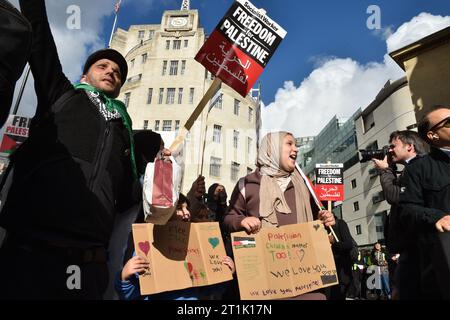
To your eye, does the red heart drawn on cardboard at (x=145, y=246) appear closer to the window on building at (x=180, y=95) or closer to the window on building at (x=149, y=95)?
the window on building at (x=180, y=95)

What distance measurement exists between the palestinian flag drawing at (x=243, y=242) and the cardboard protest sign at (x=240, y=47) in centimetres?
188

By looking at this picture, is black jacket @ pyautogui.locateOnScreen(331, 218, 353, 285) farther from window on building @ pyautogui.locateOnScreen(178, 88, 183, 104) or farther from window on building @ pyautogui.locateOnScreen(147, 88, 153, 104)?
window on building @ pyautogui.locateOnScreen(147, 88, 153, 104)

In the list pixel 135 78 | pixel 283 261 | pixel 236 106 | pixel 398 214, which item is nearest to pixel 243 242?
pixel 283 261

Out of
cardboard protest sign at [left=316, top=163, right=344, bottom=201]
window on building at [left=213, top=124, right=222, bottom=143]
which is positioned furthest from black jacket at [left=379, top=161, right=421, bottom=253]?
window on building at [left=213, top=124, right=222, bottom=143]

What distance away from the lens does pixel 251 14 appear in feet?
12.1

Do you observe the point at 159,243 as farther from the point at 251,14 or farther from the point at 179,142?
the point at 251,14

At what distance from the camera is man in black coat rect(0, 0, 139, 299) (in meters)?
1.55

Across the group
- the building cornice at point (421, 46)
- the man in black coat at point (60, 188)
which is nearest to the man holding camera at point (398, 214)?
the man in black coat at point (60, 188)

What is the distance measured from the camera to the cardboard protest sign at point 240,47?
3625mm

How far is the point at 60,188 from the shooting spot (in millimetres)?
1669

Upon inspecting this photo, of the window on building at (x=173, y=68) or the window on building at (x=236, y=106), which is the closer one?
the window on building at (x=173, y=68)

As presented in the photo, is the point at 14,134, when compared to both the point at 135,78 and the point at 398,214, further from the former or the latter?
the point at 135,78
